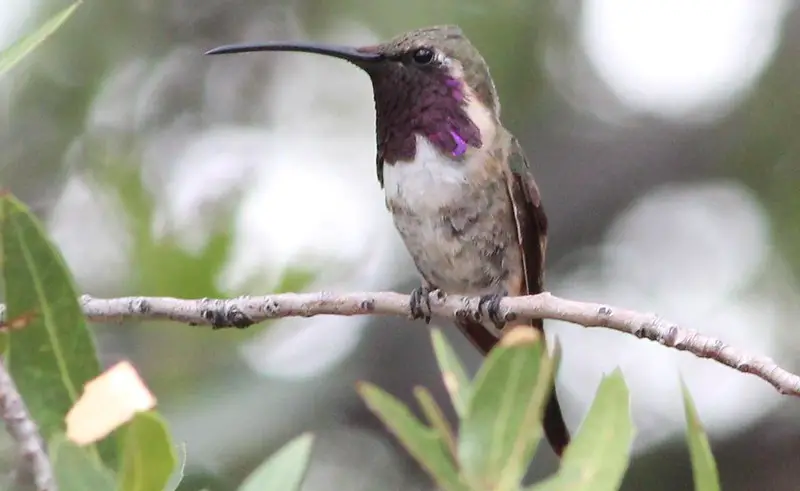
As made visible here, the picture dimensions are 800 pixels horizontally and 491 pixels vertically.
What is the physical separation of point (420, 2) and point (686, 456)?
5.97 ft

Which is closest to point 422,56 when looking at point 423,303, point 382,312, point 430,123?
point 430,123

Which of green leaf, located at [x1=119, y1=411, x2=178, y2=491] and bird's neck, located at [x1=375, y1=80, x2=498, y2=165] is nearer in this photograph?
green leaf, located at [x1=119, y1=411, x2=178, y2=491]

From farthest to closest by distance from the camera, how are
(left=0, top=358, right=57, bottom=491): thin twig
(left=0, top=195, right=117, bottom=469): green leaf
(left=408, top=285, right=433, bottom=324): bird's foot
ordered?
(left=408, top=285, right=433, bottom=324): bird's foot → (left=0, top=195, right=117, bottom=469): green leaf → (left=0, top=358, right=57, bottom=491): thin twig

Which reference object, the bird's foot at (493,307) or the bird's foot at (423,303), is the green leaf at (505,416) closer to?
the bird's foot at (493,307)

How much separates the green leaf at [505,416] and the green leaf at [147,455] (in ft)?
0.69

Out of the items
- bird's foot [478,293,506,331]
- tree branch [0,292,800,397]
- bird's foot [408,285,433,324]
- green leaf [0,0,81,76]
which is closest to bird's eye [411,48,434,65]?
bird's foot [408,285,433,324]

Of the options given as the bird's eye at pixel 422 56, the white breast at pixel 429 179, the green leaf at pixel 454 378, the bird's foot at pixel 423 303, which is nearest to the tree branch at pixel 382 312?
the bird's foot at pixel 423 303

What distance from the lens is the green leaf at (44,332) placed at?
88 centimetres

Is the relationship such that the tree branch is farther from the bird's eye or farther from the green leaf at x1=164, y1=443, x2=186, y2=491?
the bird's eye

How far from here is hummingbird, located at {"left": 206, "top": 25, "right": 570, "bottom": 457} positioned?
7.41ft

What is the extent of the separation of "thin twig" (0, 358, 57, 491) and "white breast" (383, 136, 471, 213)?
1.57 meters

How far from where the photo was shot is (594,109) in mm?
4023

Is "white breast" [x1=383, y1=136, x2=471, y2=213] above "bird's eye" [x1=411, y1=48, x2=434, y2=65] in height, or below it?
below

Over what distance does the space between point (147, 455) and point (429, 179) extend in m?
1.60
